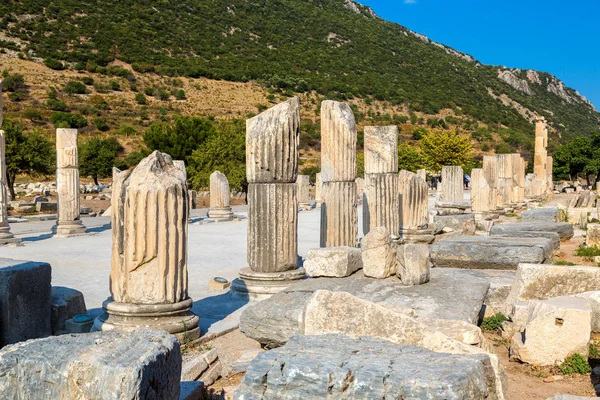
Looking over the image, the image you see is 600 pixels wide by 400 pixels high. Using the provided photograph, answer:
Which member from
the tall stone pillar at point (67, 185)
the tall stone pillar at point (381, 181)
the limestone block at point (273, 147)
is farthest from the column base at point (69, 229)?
the limestone block at point (273, 147)

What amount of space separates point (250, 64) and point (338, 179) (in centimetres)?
6175

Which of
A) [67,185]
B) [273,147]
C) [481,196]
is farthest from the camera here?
[481,196]

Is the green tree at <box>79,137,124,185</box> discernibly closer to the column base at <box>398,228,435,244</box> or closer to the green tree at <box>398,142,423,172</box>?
the green tree at <box>398,142,423,172</box>

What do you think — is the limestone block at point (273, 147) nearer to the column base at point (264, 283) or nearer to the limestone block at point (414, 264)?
the column base at point (264, 283)

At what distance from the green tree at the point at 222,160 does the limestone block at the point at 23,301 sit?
24.2m

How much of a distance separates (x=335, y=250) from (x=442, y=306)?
1.89 metres

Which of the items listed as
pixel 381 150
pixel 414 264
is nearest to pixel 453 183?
pixel 381 150

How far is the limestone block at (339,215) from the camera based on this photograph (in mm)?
9867

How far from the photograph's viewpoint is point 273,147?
8055 mm

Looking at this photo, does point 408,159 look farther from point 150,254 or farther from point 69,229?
point 150,254

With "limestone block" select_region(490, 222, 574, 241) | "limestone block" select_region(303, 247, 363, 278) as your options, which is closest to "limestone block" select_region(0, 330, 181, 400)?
"limestone block" select_region(303, 247, 363, 278)

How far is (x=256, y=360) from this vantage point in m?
3.64

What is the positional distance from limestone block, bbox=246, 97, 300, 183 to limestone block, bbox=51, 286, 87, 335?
8.65 ft

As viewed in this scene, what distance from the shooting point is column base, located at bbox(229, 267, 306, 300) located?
8055 mm
